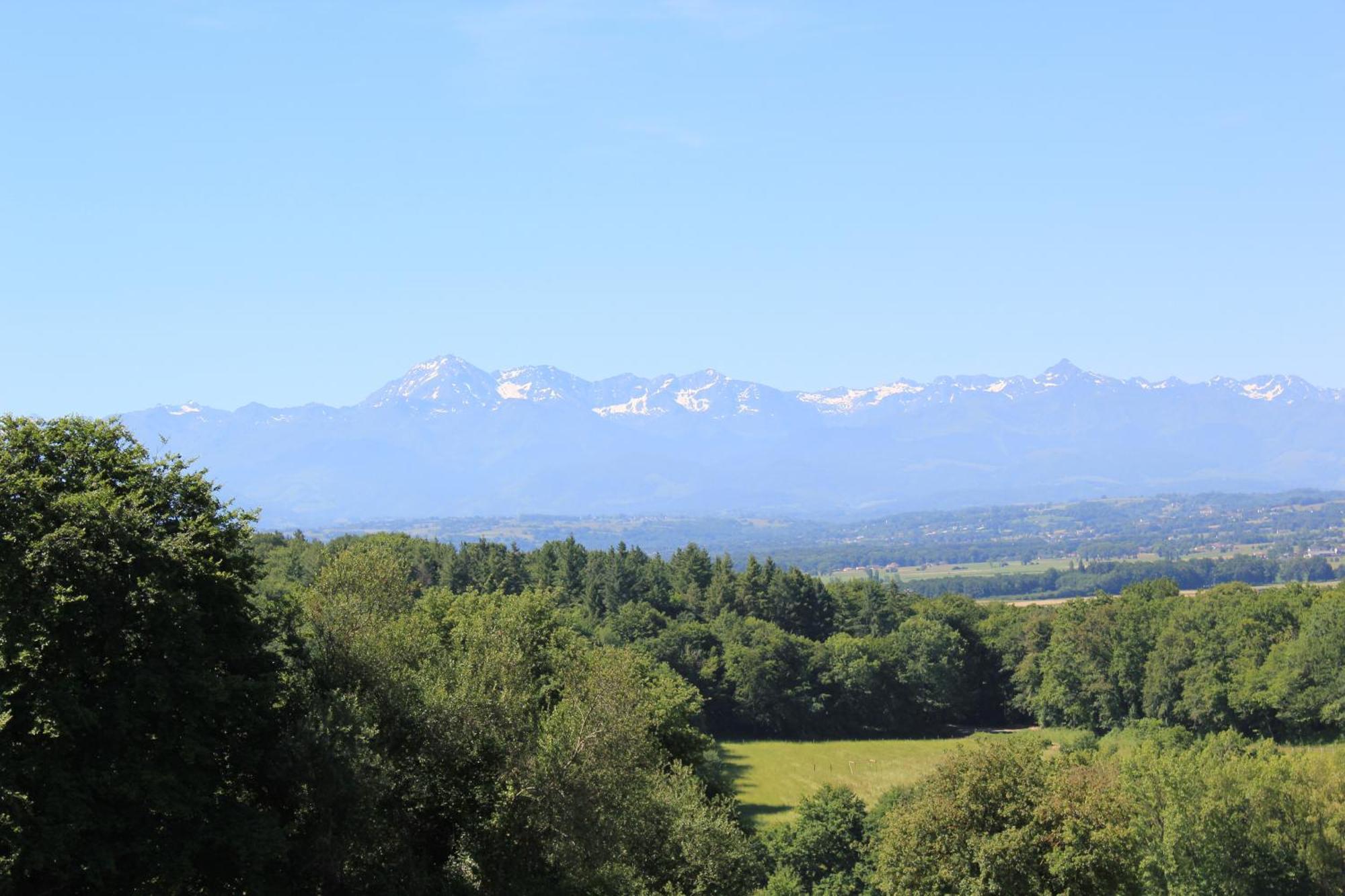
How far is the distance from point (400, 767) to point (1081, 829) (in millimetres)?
15612

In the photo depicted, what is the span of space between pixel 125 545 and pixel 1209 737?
46086 mm

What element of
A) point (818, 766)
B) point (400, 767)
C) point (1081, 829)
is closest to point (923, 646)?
point (818, 766)

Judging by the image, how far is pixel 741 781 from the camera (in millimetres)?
59125

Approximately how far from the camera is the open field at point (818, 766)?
182 ft

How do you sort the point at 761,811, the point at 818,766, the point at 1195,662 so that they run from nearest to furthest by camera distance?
the point at 761,811 < the point at 818,766 < the point at 1195,662

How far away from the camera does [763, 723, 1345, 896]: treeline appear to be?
26297 millimetres

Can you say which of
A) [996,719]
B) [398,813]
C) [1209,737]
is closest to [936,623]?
[996,719]

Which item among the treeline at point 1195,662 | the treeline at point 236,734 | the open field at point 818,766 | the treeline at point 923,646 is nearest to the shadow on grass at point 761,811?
the open field at point 818,766

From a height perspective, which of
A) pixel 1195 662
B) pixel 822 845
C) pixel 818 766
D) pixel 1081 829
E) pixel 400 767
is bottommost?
pixel 818 766

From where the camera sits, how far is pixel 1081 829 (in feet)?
84.9

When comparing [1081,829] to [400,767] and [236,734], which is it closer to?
[400,767]

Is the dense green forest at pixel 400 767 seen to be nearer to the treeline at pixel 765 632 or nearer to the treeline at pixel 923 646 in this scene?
the treeline at pixel 923 646

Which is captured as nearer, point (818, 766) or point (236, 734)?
point (236, 734)

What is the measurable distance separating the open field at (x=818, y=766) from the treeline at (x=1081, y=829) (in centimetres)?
905
